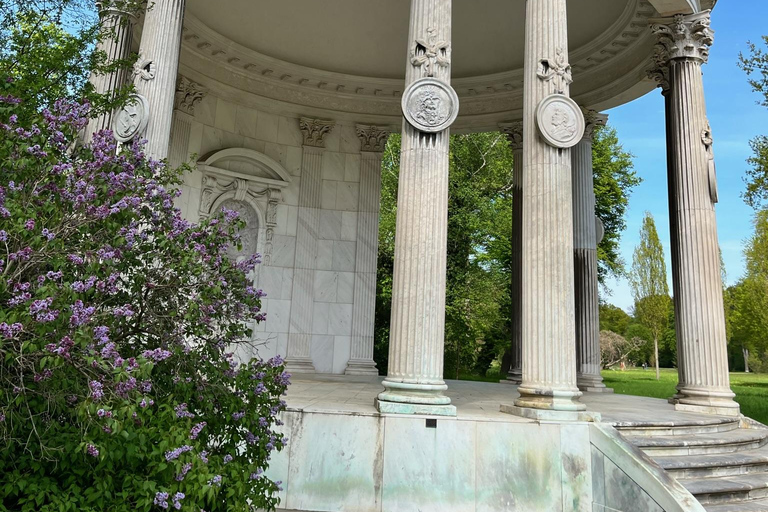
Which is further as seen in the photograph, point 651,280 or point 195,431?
point 651,280

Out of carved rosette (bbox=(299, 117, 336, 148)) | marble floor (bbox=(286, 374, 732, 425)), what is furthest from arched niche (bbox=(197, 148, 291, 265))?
marble floor (bbox=(286, 374, 732, 425))

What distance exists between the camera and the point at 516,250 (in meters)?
21.8

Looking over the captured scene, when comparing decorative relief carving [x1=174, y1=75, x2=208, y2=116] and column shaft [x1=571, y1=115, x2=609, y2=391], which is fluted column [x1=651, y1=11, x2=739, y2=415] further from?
decorative relief carving [x1=174, y1=75, x2=208, y2=116]

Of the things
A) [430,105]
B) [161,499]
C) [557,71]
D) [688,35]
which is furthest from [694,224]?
[161,499]

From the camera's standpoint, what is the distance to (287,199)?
74.3ft

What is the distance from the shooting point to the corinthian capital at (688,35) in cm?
1603

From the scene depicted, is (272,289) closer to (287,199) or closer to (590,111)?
(287,199)

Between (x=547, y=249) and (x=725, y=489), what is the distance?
200 inches

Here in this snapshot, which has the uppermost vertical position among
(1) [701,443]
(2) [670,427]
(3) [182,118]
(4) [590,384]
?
(3) [182,118]

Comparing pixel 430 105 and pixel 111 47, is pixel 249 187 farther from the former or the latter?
pixel 430 105

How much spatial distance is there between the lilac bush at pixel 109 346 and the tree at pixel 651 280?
2059 inches

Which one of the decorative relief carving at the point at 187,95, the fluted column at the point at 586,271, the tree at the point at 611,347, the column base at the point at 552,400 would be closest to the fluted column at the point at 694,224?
the fluted column at the point at 586,271

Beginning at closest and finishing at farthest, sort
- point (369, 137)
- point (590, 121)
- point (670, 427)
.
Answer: point (670, 427), point (590, 121), point (369, 137)

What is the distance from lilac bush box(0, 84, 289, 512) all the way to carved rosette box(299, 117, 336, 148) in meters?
16.8
